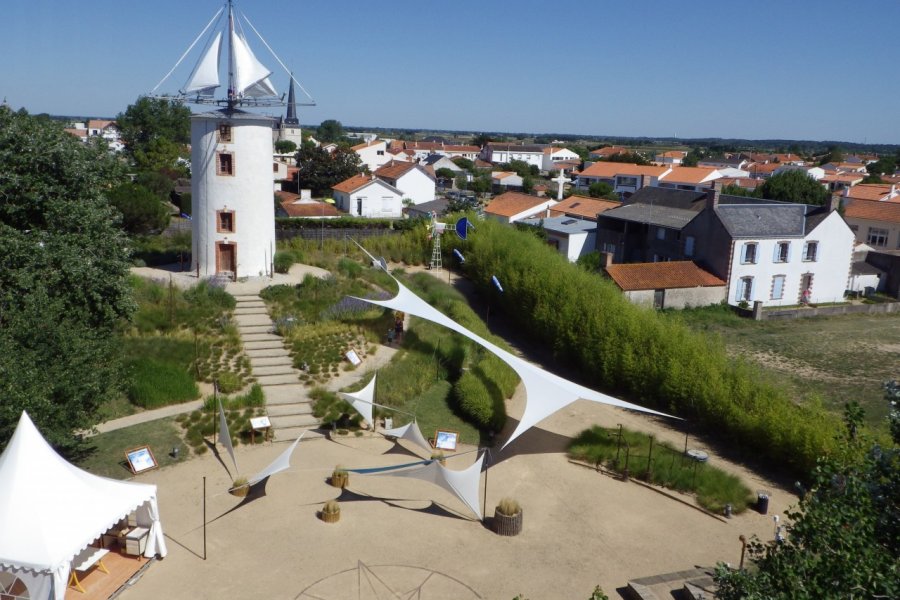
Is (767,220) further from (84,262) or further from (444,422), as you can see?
(84,262)

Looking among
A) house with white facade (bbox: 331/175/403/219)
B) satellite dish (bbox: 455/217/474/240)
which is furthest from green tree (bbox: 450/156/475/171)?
satellite dish (bbox: 455/217/474/240)

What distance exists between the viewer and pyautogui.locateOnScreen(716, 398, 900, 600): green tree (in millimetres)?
6043

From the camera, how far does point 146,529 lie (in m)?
12.1

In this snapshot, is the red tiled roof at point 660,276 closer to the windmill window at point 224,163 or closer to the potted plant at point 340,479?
the windmill window at point 224,163

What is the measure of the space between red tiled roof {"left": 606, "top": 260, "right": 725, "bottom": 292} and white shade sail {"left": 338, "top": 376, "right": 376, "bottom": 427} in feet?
47.4

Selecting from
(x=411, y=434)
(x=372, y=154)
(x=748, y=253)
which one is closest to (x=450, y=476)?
(x=411, y=434)

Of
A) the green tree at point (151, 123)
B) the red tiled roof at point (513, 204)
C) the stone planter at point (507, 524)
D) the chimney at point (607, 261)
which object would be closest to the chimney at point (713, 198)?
the chimney at point (607, 261)

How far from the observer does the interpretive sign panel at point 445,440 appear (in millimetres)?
16516

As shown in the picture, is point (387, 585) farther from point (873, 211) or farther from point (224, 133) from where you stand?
point (873, 211)

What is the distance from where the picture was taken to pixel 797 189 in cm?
4888

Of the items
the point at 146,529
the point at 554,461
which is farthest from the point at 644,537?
the point at 146,529

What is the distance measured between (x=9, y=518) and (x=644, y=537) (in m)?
10.4

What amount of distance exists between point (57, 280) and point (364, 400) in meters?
7.25

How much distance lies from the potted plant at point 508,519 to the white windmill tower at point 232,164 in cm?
1633
